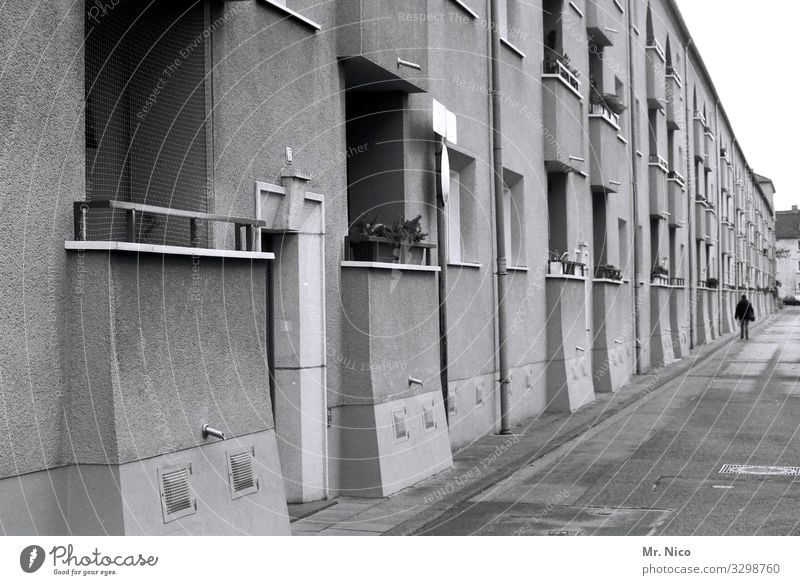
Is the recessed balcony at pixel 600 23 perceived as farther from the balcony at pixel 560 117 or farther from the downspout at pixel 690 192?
the downspout at pixel 690 192

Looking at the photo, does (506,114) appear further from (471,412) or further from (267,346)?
(267,346)

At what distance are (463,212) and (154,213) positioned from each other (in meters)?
8.15

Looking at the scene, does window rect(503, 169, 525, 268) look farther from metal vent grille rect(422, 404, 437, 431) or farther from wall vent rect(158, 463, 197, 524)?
wall vent rect(158, 463, 197, 524)

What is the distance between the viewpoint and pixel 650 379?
2595 cm

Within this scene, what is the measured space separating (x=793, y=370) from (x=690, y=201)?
42.9 ft

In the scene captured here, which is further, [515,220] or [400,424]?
[515,220]

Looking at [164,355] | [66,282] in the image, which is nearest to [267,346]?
[164,355]

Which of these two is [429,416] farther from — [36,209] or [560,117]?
[560,117]

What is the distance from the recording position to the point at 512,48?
1738cm

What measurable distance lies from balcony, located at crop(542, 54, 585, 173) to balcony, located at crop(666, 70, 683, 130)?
14068 millimetres

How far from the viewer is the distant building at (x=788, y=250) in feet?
370

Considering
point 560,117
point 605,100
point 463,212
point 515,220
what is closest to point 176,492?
point 463,212

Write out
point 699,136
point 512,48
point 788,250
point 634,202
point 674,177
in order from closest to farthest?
point 512,48, point 634,202, point 674,177, point 699,136, point 788,250
